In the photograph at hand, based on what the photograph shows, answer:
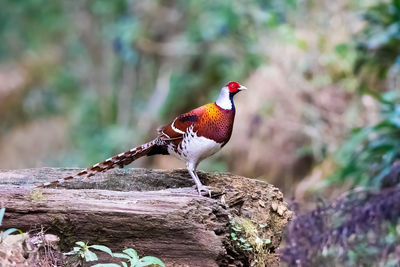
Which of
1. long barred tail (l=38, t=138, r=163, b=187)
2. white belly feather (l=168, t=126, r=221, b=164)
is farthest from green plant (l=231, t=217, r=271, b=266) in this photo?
long barred tail (l=38, t=138, r=163, b=187)

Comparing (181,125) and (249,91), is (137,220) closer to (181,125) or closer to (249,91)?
(181,125)

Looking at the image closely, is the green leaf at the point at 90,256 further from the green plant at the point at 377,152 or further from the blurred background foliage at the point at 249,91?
the green plant at the point at 377,152

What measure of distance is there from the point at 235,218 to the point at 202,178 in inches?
16.9

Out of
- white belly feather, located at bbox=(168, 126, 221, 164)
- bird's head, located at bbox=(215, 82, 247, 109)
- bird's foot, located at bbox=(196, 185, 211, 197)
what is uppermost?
bird's head, located at bbox=(215, 82, 247, 109)

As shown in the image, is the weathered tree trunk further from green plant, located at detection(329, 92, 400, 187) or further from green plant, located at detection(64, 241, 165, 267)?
green plant, located at detection(329, 92, 400, 187)

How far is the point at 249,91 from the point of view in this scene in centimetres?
778

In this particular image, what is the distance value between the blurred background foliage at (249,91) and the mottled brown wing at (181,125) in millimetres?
1262

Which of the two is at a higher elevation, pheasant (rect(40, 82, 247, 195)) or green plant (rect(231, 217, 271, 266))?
pheasant (rect(40, 82, 247, 195))

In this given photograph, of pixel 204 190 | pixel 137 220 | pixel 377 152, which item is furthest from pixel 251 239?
pixel 377 152

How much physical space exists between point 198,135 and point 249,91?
448cm

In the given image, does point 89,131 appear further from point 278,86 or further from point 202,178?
point 202,178

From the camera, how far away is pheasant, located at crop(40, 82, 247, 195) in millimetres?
3361

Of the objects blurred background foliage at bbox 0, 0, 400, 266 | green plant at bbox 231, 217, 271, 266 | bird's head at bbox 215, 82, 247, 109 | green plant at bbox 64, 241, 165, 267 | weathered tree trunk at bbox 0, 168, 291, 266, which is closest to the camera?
green plant at bbox 64, 241, 165, 267

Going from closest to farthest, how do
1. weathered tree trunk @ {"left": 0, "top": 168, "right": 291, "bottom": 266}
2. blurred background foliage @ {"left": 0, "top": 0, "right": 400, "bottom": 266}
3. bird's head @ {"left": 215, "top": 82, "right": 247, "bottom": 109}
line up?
weathered tree trunk @ {"left": 0, "top": 168, "right": 291, "bottom": 266} < bird's head @ {"left": 215, "top": 82, "right": 247, "bottom": 109} < blurred background foliage @ {"left": 0, "top": 0, "right": 400, "bottom": 266}
